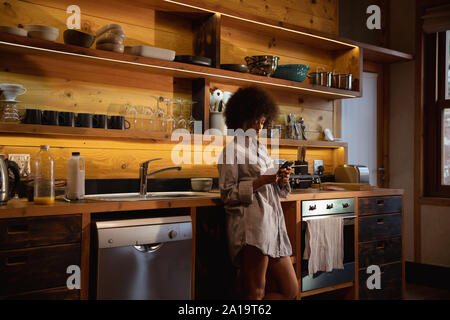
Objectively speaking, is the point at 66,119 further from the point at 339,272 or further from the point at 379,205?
the point at 379,205

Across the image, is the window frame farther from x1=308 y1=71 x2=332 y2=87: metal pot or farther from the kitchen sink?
the kitchen sink

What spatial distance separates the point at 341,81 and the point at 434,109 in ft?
4.00

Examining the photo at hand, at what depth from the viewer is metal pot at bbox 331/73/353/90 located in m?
3.85

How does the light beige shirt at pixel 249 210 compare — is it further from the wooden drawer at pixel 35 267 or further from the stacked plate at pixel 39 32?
the stacked plate at pixel 39 32

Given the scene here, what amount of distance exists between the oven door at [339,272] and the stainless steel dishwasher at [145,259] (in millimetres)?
942

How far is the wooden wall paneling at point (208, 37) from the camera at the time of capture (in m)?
3.03

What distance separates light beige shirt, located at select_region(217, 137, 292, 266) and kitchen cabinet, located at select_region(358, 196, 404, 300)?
113cm

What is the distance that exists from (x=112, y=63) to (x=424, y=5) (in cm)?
341

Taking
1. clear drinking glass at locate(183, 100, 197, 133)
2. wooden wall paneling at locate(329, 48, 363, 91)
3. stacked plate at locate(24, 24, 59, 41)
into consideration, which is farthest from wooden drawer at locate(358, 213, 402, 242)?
stacked plate at locate(24, 24, 59, 41)

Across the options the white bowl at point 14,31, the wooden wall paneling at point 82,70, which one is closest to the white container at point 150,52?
the wooden wall paneling at point 82,70

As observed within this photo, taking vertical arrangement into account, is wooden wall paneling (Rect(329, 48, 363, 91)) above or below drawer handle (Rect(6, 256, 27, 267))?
above

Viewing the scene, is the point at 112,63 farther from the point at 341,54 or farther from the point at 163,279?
the point at 341,54

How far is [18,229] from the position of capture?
1945mm
